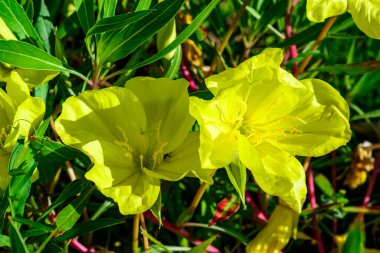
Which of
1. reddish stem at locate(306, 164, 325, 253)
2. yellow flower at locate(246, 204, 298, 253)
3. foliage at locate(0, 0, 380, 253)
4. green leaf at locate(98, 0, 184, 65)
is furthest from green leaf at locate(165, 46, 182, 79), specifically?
reddish stem at locate(306, 164, 325, 253)

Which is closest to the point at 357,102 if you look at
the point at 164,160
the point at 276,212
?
the point at 276,212

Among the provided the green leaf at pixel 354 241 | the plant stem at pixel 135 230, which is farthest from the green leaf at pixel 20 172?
the green leaf at pixel 354 241

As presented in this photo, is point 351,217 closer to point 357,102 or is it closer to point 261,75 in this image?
point 357,102

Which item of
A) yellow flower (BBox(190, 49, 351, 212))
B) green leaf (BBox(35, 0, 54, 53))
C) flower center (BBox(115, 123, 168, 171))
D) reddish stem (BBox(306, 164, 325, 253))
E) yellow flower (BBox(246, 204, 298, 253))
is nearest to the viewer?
yellow flower (BBox(190, 49, 351, 212))

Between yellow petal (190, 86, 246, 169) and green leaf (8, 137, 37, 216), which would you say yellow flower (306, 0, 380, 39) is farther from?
green leaf (8, 137, 37, 216)

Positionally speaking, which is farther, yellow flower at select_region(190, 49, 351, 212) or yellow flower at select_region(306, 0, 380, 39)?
yellow flower at select_region(306, 0, 380, 39)

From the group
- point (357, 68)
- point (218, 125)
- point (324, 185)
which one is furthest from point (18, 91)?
point (324, 185)
